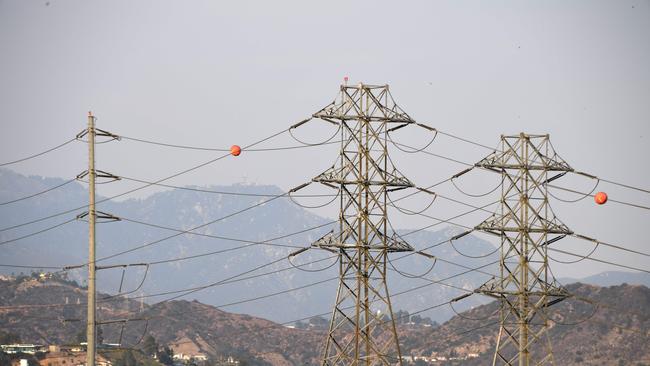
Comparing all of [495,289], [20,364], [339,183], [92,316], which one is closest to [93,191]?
[92,316]

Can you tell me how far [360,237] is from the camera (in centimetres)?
7475

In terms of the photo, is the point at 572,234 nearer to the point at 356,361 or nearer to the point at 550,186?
the point at 550,186

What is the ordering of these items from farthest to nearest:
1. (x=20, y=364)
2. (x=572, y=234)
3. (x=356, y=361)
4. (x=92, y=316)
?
(x=20, y=364), (x=572, y=234), (x=356, y=361), (x=92, y=316)

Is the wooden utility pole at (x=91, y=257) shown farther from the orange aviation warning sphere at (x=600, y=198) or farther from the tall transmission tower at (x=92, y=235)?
the orange aviation warning sphere at (x=600, y=198)

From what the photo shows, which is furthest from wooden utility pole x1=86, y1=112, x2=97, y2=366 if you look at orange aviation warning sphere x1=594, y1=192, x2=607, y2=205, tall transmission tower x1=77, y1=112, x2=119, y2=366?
orange aviation warning sphere x1=594, y1=192, x2=607, y2=205

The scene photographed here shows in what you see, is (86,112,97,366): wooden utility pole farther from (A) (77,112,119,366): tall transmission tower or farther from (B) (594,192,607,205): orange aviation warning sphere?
(B) (594,192,607,205): orange aviation warning sphere

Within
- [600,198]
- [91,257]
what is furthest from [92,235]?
[600,198]

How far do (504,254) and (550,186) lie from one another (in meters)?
5.01

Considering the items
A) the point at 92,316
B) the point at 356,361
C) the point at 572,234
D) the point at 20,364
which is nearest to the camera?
the point at 92,316

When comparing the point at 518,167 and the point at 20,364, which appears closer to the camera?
the point at 518,167

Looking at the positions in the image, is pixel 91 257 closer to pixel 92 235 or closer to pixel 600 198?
pixel 92 235

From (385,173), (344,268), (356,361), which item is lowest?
(356,361)

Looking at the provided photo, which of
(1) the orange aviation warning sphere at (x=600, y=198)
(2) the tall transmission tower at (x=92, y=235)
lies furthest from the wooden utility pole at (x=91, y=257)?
(1) the orange aviation warning sphere at (x=600, y=198)

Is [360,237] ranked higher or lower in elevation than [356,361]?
higher
